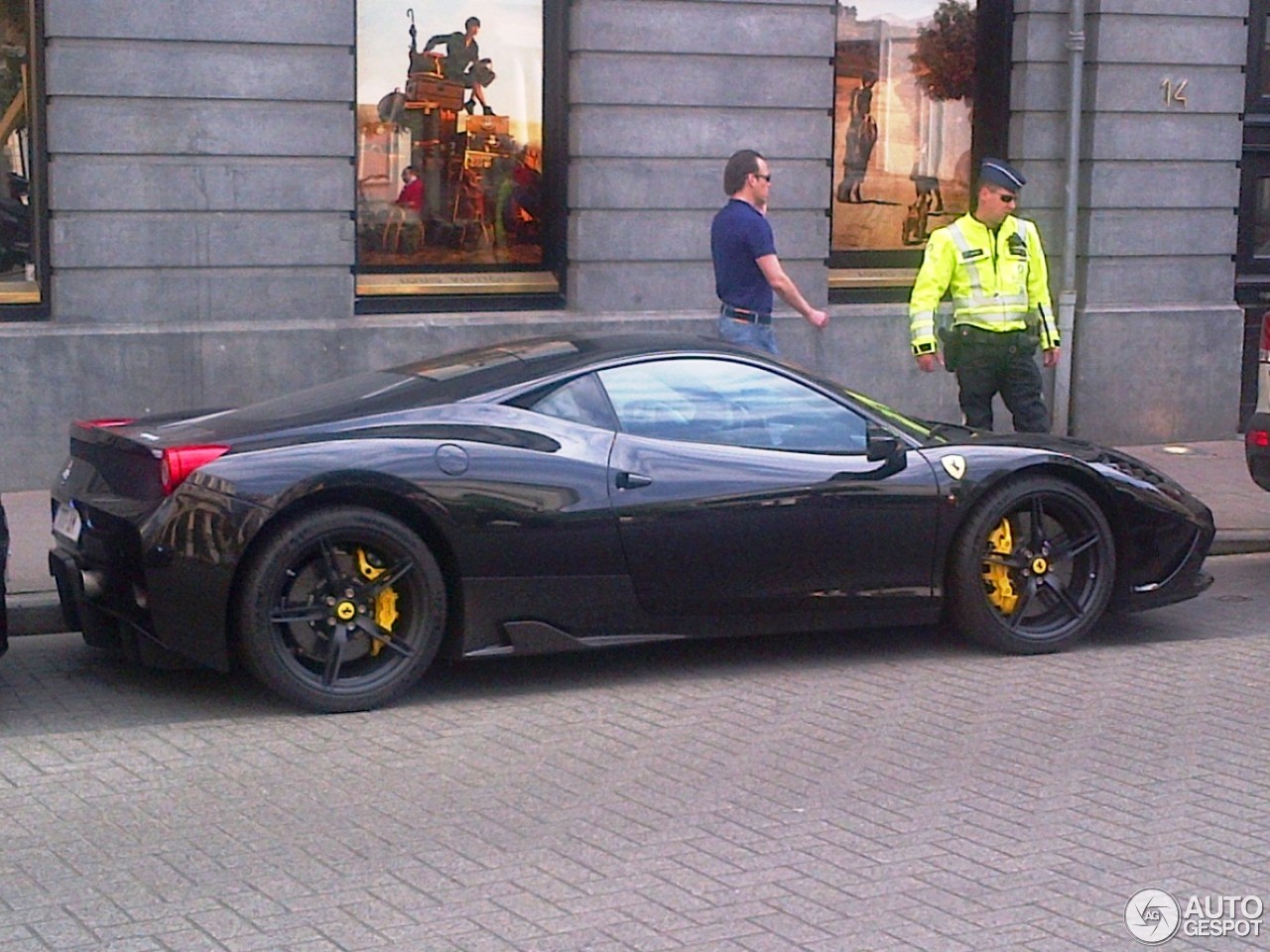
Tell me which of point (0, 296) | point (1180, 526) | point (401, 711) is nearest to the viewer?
point (401, 711)

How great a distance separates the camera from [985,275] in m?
10.0

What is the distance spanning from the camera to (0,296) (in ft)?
38.4

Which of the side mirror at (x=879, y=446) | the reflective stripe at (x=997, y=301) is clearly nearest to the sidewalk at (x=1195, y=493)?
the reflective stripe at (x=997, y=301)

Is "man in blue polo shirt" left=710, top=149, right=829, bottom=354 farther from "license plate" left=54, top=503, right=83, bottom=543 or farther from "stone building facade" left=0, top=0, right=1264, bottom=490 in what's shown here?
"license plate" left=54, top=503, right=83, bottom=543

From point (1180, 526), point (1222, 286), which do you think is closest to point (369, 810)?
point (1180, 526)

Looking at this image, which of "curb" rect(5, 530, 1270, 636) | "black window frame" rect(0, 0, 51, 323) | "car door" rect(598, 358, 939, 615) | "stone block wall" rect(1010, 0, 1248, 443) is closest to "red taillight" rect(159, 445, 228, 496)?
"car door" rect(598, 358, 939, 615)

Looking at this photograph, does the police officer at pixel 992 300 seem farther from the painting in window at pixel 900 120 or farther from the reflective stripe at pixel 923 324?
the painting in window at pixel 900 120

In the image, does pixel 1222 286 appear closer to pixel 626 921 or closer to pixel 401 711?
pixel 401 711

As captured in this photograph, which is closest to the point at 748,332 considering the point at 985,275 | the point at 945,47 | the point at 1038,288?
the point at 985,275

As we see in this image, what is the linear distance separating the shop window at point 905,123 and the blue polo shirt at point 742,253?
3.72 m

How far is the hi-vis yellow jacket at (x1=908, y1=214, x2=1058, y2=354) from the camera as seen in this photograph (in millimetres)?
9969

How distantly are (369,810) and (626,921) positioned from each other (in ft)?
3.97

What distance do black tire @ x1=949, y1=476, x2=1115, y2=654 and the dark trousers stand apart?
7.26 feet

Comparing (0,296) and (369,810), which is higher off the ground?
(0,296)
